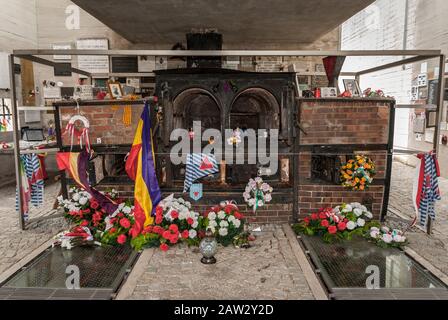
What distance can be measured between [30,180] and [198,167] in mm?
2575

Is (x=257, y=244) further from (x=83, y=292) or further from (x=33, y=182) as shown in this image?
(x=33, y=182)

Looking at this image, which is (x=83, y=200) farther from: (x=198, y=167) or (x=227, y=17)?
(x=227, y=17)

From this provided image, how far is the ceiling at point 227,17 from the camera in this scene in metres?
6.14

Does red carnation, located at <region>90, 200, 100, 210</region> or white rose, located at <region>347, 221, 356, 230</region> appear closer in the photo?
white rose, located at <region>347, 221, 356, 230</region>

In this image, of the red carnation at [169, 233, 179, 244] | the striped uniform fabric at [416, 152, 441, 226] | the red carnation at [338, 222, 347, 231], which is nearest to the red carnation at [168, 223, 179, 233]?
the red carnation at [169, 233, 179, 244]

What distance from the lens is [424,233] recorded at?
16.0 ft

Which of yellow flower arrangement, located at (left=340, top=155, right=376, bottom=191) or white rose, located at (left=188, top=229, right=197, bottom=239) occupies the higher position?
yellow flower arrangement, located at (left=340, top=155, right=376, bottom=191)

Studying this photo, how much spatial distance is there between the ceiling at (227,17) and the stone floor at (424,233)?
12.1ft

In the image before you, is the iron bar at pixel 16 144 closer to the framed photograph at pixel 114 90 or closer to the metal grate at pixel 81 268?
the metal grate at pixel 81 268

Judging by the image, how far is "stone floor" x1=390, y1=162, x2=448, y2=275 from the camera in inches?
162

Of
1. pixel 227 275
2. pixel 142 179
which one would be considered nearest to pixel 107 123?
pixel 142 179

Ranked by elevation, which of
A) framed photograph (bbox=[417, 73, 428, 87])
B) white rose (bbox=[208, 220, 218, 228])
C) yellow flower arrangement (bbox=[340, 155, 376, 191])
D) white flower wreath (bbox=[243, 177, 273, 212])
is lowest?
white rose (bbox=[208, 220, 218, 228])

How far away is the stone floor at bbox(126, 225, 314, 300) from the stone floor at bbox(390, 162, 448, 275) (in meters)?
1.60

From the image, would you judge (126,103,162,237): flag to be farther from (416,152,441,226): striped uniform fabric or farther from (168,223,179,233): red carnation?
(416,152,441,226): striped uniform fabric
